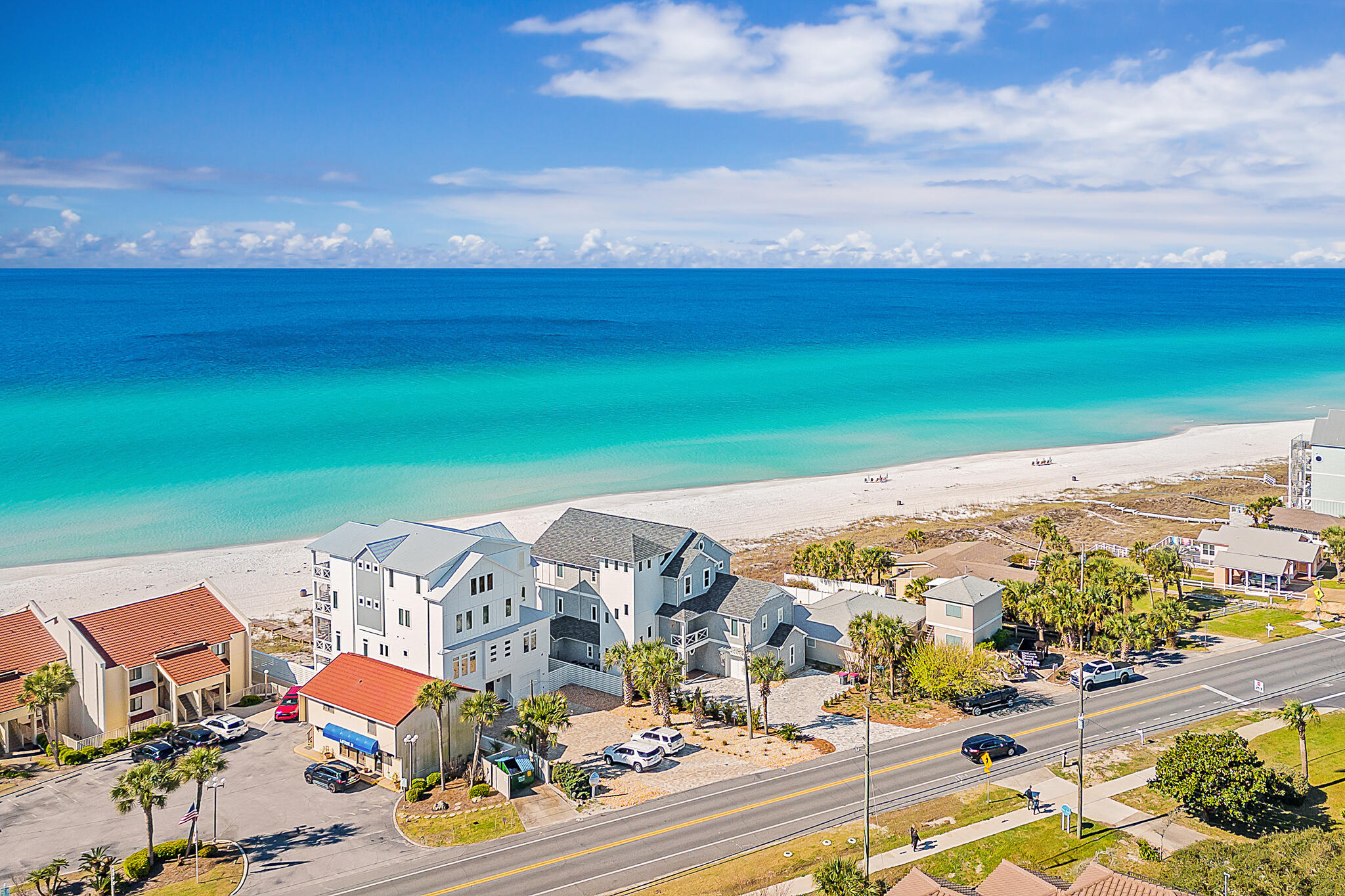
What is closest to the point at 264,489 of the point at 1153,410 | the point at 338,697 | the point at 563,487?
the point at 563,487

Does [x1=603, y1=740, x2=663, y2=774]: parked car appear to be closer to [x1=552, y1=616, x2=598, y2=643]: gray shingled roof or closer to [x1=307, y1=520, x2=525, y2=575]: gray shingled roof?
[x1=552, y1=616, x2=598, y2=643]: gray shingled roof

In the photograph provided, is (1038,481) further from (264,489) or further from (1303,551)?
Answer: (264,489)

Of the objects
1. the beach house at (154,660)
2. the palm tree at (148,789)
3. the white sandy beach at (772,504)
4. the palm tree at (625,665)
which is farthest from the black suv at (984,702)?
the beach house at (154,660)

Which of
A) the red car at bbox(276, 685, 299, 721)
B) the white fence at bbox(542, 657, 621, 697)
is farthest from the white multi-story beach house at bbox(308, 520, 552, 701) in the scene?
the red car at bbox(276, 685, 299, 721)

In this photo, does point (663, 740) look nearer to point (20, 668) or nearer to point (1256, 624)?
point (20, 668)

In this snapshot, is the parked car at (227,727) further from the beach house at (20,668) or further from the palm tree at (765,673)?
the palm tree at (765,673)

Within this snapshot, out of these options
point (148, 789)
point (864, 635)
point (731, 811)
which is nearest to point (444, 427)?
point (864, 635)
